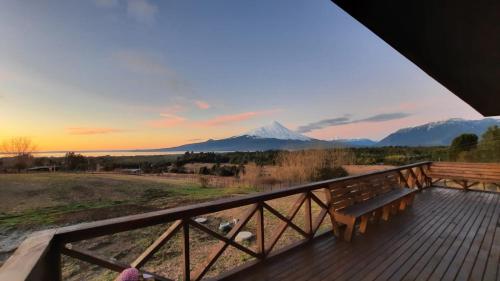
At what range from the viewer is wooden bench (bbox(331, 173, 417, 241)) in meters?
3.19

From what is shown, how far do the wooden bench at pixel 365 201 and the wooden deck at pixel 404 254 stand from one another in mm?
186

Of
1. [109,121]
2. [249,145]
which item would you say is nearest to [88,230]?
[109,121]

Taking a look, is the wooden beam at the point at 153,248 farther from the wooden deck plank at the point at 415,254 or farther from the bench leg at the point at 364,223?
the bench leg at the point at 364,223

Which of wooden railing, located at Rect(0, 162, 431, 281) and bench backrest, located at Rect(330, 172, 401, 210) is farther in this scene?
bench backrest, located at Rect(330, 172, 401, 210)

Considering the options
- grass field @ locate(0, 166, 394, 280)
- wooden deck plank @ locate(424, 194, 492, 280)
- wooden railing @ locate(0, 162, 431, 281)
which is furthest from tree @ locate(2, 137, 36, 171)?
wooden deck plank @ locate(424, 194, 492, 280)

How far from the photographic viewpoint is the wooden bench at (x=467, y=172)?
6019 millimetres

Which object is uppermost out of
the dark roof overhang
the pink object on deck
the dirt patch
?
the dark roof overhang

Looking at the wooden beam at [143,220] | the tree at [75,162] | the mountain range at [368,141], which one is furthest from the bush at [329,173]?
the mountain range at [368,141]

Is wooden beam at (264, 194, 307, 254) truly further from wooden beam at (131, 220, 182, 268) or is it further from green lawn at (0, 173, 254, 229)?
green lawn at (0, 173, 254, 229)

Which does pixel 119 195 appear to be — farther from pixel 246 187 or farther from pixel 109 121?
pixel 246 187

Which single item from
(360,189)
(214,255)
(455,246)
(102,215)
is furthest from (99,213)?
(455,246)

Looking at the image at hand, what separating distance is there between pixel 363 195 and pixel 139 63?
9608mm

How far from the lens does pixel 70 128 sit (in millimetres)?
14883

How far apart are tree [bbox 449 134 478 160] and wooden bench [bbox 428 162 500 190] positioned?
6.39 metres
